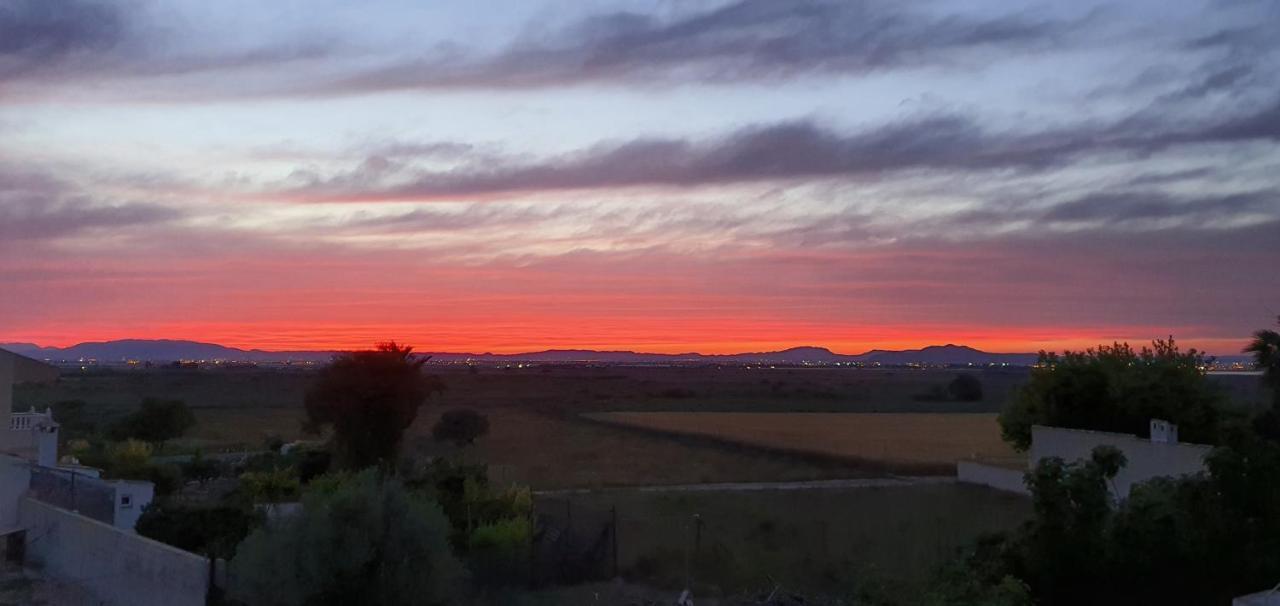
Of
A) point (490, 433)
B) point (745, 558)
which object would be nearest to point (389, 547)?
point (745, 558)

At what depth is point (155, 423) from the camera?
173ft

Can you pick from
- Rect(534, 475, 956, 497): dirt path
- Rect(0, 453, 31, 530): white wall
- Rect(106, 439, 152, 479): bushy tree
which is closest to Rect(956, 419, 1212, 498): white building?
Rect(534, 475, 956, 497): dirt path

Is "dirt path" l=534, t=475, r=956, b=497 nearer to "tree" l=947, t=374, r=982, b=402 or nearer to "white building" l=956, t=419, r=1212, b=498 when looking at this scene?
"white building" l=956, t=419, r=1212, b=498

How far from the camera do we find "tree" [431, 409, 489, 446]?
194 feet

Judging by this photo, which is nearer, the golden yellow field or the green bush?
the green bush

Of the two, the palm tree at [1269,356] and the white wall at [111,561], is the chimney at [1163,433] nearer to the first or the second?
the palm tree at [1269,356]

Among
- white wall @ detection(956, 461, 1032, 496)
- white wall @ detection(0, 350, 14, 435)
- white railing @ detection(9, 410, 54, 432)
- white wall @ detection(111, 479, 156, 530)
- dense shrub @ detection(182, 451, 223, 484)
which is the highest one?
white wall @ detection(0, 350, 14, 435)

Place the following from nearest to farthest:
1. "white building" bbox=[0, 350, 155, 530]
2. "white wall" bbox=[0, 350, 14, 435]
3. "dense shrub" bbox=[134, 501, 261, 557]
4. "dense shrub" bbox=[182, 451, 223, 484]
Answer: "dense shrub" bbox=[134, 501, 261, 557]
"white building" bbox=[0, 350, 155, 530]
"white wall" bbox=[0, 350, 14, 435]
"dense shrub" bbox=[182, 451, 223, 484]

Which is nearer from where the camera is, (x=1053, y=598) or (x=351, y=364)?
(x=1053, y=598)

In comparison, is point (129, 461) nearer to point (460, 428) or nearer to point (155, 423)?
point (155, 423)

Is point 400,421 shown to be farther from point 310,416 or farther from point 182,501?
point 182,501

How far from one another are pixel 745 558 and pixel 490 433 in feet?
145

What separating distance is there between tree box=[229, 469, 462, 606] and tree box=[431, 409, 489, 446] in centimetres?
4182

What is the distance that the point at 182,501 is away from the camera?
24.5 m
